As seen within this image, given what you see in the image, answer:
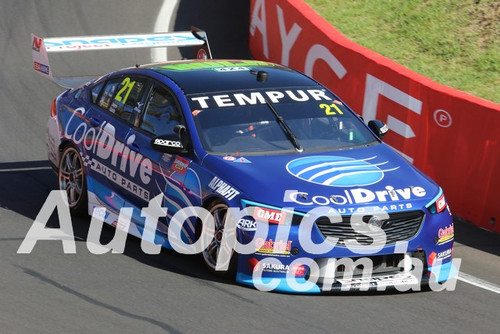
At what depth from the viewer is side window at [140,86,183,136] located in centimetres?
930

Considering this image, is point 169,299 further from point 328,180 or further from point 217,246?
point 328,180

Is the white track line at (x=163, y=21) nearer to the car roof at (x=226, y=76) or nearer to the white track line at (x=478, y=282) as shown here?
the car roof at (x=226, y=76)

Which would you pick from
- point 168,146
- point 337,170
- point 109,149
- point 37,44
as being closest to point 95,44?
point 37,44

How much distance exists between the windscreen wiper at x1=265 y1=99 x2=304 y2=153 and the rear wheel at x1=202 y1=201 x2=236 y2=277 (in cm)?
103

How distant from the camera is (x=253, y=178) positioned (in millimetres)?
8172

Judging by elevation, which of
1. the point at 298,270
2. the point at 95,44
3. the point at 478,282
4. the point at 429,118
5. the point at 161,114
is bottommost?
the point at 478,282

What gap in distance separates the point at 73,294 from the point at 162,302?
69cm

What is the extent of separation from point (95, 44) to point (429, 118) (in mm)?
3860

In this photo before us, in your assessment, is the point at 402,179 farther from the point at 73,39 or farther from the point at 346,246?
the point at 73,39

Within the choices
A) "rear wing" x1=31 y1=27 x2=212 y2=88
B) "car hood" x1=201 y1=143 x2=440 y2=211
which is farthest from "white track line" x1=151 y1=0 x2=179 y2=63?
"car hood" x1=201 y1=143 x2=440 y2=211

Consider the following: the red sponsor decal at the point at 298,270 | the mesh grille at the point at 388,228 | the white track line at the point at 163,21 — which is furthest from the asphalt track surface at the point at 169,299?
the white track line at the point at 163,21

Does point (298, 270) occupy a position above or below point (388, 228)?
below

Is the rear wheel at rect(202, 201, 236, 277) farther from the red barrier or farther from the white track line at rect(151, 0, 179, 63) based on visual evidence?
the white track line at rect(151, 0, 179, 63)

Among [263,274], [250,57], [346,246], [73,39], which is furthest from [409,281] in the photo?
[250,57]
